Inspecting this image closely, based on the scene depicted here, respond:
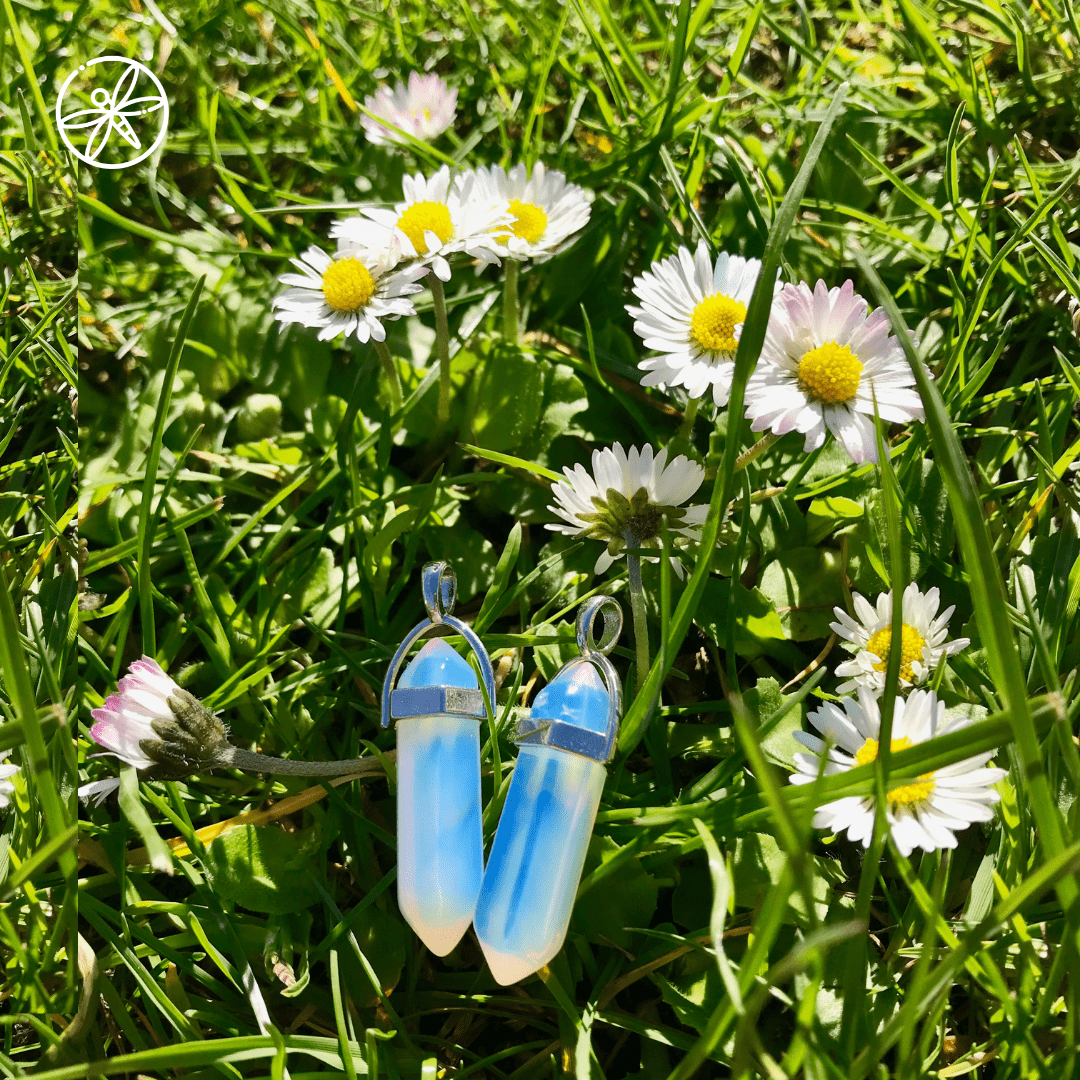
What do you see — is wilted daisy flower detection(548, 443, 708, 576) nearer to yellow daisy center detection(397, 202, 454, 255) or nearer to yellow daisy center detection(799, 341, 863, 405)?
yellow daisy center detection(799, 341, 863, 405)

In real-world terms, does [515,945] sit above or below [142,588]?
below

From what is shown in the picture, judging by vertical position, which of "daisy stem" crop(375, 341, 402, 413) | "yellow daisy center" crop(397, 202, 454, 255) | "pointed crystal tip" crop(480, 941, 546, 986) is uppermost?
"yellow daisy center" crop(397, 202, 454, 255)

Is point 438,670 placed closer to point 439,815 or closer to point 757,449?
point 439,815

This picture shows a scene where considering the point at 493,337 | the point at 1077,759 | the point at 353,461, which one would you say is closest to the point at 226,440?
the point at 353,461

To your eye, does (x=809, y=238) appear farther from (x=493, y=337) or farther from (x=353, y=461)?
(x=353, y=461)

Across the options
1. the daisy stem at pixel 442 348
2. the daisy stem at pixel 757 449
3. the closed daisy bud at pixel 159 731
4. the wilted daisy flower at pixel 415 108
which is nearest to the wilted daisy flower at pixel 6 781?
the closed daisy bud at pixel 159 731

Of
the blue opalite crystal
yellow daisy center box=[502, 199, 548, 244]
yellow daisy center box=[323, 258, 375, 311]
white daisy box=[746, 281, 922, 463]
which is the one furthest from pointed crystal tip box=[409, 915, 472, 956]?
yellow daisy center box=[502, 199, 548, 244]

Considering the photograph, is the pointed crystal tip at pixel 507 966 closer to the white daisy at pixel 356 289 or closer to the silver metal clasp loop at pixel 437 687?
the silver metal clasp loop at pixel 437 687
